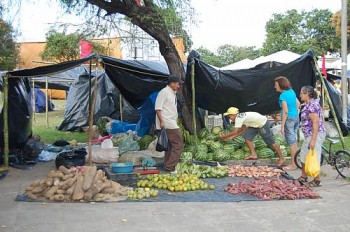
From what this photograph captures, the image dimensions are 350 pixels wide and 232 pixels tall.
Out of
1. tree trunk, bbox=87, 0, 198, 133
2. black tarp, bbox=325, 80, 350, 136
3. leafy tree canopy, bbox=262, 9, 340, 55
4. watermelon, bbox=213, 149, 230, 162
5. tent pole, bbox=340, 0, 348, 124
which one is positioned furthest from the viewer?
leafy tree canopy, bbox=262, 9, 340, 55

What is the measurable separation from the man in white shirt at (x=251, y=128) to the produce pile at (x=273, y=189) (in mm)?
1947

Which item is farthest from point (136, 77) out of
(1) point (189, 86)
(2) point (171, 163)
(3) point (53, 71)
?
(2) point (171, 163)

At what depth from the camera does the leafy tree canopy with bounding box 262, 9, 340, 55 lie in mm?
41656

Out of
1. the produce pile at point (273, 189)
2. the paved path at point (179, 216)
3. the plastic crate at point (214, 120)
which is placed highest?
the plastic crate at point (214, 120)

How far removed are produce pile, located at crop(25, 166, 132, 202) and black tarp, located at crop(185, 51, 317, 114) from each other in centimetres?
419

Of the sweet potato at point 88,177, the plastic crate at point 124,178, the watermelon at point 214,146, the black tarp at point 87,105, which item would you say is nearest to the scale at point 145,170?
the plastic crate at point 124,178

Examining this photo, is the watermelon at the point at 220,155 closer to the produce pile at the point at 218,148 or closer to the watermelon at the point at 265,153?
the produce pile at the point at 218,148

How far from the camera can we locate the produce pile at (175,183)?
7191mm

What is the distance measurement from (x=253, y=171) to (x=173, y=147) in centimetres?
162

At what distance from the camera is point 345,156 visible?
317 inches

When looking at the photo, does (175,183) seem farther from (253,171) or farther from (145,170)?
(253,171)

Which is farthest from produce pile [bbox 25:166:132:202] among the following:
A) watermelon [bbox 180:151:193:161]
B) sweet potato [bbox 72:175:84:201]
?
watermelon [bbox 180:151:193:161]

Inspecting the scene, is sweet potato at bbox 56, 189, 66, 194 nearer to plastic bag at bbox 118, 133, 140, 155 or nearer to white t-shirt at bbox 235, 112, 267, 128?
plastic bag at bbox 118, 133, 140, 155

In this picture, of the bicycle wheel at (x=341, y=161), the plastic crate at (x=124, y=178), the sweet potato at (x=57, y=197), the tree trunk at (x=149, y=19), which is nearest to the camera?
the sweet potato at (x=57, y=197)
